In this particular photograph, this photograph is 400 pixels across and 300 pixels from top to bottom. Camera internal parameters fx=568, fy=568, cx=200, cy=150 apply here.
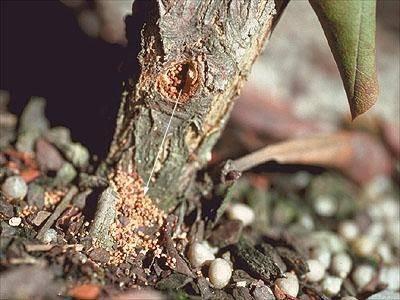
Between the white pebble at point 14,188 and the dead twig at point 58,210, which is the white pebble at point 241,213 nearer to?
the dead twig at point 58,210

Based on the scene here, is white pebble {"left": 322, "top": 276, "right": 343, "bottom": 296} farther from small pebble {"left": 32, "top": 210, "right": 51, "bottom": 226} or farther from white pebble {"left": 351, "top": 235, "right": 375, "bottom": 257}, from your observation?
small pebble {"left": 32, "top": 210, "right": 51, "bottom": 226}

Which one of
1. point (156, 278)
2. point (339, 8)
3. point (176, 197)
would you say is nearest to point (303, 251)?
point (176, 197)

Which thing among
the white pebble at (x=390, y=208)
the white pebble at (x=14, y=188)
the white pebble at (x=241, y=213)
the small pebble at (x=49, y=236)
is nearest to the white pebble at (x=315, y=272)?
the white pebble at (x=241, y=213)

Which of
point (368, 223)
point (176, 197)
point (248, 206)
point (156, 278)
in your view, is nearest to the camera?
point (156, 278)

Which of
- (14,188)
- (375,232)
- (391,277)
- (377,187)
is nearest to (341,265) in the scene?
(391,277)

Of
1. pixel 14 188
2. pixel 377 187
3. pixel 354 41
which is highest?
pixel 354 41

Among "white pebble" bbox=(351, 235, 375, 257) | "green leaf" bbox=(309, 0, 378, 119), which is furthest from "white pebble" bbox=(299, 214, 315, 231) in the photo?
"green leaf" bbox=(309, 0, 378, 119)

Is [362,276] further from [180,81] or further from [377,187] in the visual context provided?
[180,81]

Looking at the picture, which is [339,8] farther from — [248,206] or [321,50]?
[321,50]
